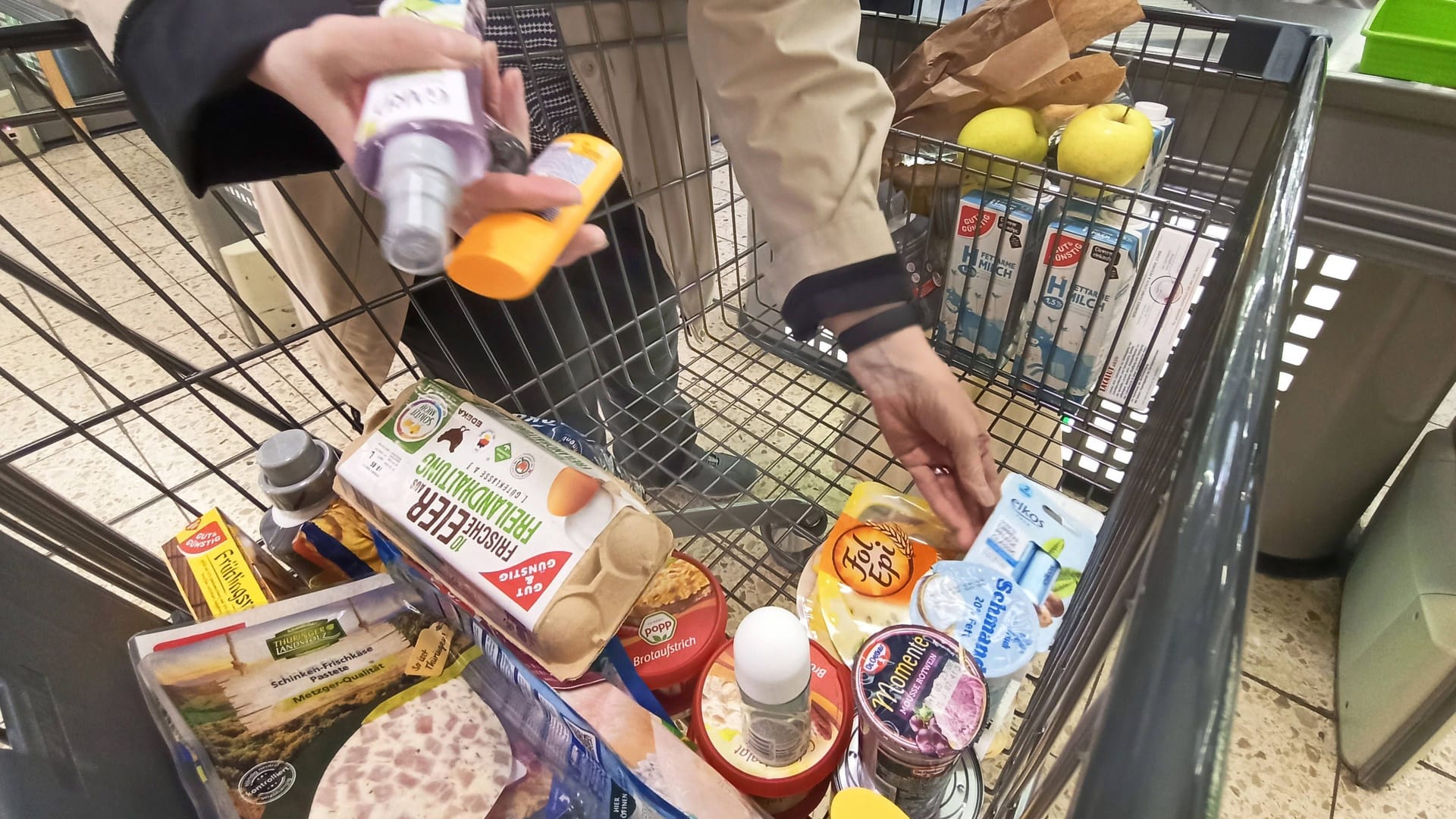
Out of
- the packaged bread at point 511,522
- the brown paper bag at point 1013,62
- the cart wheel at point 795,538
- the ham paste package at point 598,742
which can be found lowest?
the cart wheel at point 795,538

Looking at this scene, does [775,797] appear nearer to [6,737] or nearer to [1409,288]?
[6,737]

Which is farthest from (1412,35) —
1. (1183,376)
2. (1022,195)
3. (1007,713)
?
(1007,713)

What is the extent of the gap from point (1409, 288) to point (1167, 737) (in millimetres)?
962

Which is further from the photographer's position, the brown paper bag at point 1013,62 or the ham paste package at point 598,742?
the brown paper bag at point 1013,62

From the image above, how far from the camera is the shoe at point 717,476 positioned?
819 millimetres

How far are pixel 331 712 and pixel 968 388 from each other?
718mm

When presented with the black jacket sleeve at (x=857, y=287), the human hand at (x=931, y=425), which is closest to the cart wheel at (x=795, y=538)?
the human hand at (x=931, y=425)

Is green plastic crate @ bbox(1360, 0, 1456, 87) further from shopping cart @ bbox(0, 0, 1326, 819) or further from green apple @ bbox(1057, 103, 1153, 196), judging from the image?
green apple @ bbox(1057, 103, 1153, 196)

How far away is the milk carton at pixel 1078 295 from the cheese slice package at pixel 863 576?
22 cm

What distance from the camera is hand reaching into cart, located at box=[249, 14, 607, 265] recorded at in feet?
1.18

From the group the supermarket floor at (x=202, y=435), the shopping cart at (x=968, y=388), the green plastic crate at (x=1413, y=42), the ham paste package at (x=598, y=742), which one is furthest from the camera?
the supermarket floor at (x=202, y=435)

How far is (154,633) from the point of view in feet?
1.66

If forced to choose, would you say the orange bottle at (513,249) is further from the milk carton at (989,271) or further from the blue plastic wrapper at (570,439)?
the milk carton at (989,271)

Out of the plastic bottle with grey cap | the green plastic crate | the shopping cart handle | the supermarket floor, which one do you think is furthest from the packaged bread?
the green plastic crate
